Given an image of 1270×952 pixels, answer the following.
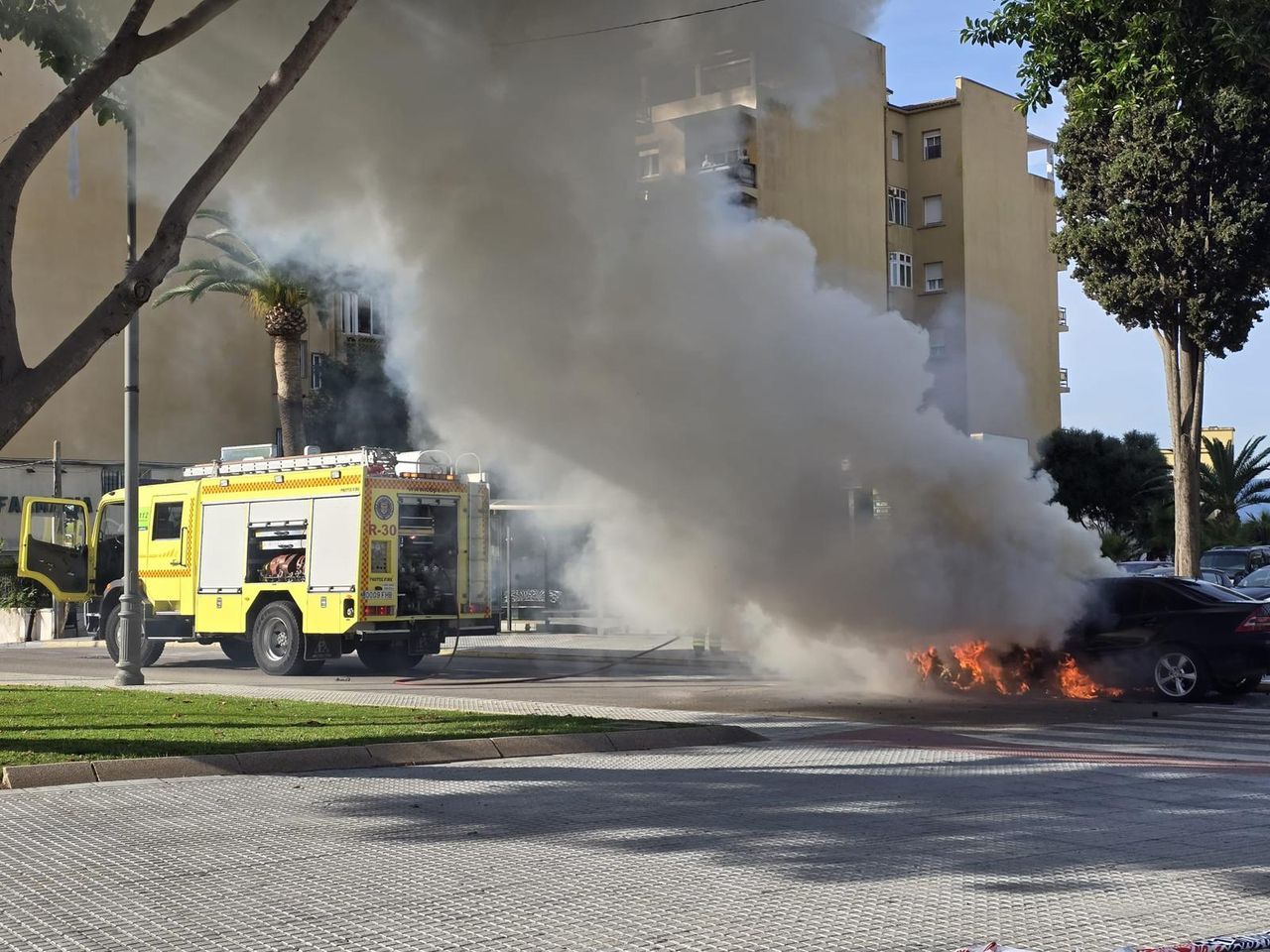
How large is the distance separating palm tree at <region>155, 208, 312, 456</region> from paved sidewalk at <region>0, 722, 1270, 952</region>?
23046 millimetres

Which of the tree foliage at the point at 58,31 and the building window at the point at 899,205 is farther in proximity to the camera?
the building window at the point at 899,205

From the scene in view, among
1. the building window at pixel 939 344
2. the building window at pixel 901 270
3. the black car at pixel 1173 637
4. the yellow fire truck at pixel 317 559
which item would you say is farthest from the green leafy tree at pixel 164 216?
the building window at pixel 901 270

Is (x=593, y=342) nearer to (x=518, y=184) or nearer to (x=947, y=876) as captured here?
(x=518, y=184)

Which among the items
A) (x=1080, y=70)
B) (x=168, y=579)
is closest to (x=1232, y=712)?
(x=1080, y=70)

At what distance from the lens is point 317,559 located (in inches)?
728

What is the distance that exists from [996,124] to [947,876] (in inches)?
1960

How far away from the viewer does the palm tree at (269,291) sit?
31359mm

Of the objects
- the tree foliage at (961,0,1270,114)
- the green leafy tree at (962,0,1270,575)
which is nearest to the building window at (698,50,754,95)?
the tree foliage at (961,0,1270,114)

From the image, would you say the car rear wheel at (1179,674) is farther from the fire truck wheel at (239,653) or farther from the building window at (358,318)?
the building window at (358,318)

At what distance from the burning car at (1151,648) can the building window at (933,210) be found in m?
38.1

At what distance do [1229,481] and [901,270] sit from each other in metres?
13.6

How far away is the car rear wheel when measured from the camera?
1474 cm

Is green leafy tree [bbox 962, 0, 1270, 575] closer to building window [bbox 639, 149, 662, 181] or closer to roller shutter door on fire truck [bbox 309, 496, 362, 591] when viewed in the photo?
building window [bbox 639, 149, 662, 181]

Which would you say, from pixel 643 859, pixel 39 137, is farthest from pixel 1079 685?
pixel 39 137
